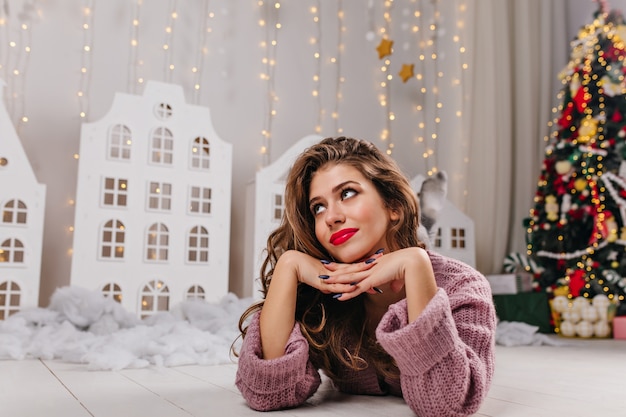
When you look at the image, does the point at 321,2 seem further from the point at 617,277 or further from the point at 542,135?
the point at 617,277

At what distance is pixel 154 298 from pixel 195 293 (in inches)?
7.6

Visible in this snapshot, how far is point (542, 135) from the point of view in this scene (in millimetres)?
3762

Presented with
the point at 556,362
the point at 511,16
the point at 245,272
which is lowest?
the point at 556,362

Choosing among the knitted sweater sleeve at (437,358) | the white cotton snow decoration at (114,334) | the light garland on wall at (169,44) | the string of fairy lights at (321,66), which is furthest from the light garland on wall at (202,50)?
the knitted sweater sleeve at (437,358)

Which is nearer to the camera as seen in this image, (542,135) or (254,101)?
(254,101)

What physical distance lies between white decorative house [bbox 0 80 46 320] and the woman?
1.70 meters

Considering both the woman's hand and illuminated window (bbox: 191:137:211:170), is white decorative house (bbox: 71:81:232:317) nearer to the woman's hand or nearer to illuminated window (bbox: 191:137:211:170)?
illuminated window (bbox: 191:137:211:170)

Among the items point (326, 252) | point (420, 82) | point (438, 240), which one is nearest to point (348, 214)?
point (326, 252)

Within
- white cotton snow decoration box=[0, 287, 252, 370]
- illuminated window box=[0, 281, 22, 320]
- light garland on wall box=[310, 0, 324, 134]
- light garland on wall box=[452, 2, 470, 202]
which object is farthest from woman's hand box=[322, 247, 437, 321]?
light garland on wall box=[452, 2, 470, 202]

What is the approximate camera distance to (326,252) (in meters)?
1.18

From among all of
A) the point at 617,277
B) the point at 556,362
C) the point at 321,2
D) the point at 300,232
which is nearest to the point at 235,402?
the point at 300,232

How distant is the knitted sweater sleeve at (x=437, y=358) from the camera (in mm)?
900

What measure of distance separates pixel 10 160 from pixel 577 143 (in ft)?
9.13

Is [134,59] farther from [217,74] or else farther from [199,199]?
[199,199]
